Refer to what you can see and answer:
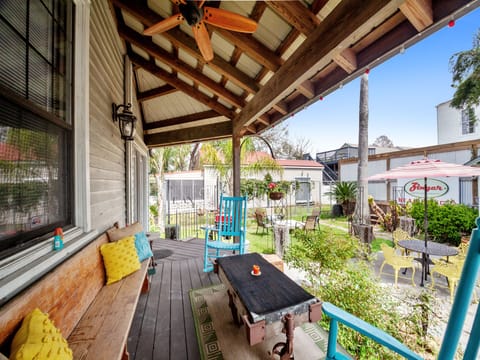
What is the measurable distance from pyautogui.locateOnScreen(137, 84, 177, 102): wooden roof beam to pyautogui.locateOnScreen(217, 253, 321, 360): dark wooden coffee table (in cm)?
393

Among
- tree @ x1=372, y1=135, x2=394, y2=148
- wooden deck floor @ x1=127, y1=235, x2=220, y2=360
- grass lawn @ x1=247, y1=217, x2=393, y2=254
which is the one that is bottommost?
grass lawn @ x1=247, y1=217, x2=393, y2=254

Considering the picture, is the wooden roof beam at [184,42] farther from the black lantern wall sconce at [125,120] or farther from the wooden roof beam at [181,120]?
the wooden roof beam at [181,120]

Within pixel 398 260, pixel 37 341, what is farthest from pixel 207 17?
pixel 398 260

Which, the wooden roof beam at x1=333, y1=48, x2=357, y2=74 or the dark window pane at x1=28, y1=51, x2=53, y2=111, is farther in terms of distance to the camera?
the wooden roof beam at x1=333, y1=48, x2=357, y2=74

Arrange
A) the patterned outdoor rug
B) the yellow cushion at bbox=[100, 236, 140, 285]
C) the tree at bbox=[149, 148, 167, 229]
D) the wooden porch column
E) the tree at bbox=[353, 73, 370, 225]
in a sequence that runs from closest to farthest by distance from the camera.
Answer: the patterned outdoor rug < the yellow cushion at bbox=[100, 236, 140, 285] < the wooden porch column < the tree at bbox=[353, 73, 370, 225] < the tree at bbox=[149, 148, 167, 229]

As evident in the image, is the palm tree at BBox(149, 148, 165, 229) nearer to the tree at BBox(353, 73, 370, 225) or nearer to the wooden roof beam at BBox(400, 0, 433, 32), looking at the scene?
the tree at BBox(353, 73, 370, 225)

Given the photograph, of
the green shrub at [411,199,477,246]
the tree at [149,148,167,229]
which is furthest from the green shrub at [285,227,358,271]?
the tree at [149,148,167,229]

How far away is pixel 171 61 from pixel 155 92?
153 centimetres

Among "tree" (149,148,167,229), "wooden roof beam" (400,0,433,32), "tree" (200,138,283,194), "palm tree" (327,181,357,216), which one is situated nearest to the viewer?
"wooden roof beam" (400,0,433,32)

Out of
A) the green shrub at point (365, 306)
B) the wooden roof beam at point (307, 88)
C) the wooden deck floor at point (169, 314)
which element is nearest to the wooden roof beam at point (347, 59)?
the wooden roof beam at point (307, 88)

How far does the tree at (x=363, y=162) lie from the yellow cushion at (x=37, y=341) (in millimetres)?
7065

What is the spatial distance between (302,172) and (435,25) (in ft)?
42.3

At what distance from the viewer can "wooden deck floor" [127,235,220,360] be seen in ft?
5.89

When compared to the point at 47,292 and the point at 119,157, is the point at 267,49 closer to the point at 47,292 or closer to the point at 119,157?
the point at 119,157
